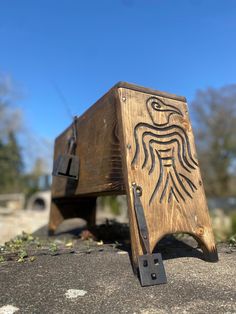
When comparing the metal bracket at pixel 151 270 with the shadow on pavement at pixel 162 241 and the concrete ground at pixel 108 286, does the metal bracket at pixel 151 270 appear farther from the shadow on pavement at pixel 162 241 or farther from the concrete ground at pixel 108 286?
the shadow on pavement at pixel 162 241

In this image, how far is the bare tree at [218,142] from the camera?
76.8 ft

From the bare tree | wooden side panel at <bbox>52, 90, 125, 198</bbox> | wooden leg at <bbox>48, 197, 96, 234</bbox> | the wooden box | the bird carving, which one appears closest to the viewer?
the wooden box

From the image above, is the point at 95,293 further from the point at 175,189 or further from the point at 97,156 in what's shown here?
the point at 97,156

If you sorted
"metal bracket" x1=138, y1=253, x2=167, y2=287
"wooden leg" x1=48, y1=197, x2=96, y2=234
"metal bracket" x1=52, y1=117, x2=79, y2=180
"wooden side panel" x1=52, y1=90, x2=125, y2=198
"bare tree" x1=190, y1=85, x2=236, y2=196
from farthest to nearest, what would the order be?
"bare tree" x1=190, y1=85, x2=236, y2=196, "wooden leg" x1=48, y1=197, x2=96, y2=234, "metal bracket" x1=52, y1=117, x2=79, y2=180, "wooden side panel" x1=52, y1=90, x2=125, y2=198, "metal bracket" x1=138, y1=253, x2=167, y2=287

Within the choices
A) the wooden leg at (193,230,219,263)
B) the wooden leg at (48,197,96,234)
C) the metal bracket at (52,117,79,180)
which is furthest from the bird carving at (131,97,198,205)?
the wooden leg at (48,197,96,234)

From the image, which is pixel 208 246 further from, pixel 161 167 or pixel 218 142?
pixel 218 142

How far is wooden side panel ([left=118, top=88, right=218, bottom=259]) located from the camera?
1.98 m

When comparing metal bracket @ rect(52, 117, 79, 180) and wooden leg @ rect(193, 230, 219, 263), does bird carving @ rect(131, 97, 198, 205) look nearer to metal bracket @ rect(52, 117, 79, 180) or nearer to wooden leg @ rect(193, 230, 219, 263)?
wooden leg @ rect(193, 230, 219, 263)

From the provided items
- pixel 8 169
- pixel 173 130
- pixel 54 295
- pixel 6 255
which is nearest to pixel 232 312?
pixel 54 295

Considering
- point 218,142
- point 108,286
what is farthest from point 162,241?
point 218,142

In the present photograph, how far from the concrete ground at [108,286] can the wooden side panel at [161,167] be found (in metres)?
0.21

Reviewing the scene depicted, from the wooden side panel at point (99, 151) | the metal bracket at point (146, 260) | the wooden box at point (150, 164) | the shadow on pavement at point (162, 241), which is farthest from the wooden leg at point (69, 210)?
the metal bracket at point (146, 260)

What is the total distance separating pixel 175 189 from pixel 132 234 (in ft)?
1.42

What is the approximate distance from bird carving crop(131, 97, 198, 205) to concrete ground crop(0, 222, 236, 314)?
0.44m
